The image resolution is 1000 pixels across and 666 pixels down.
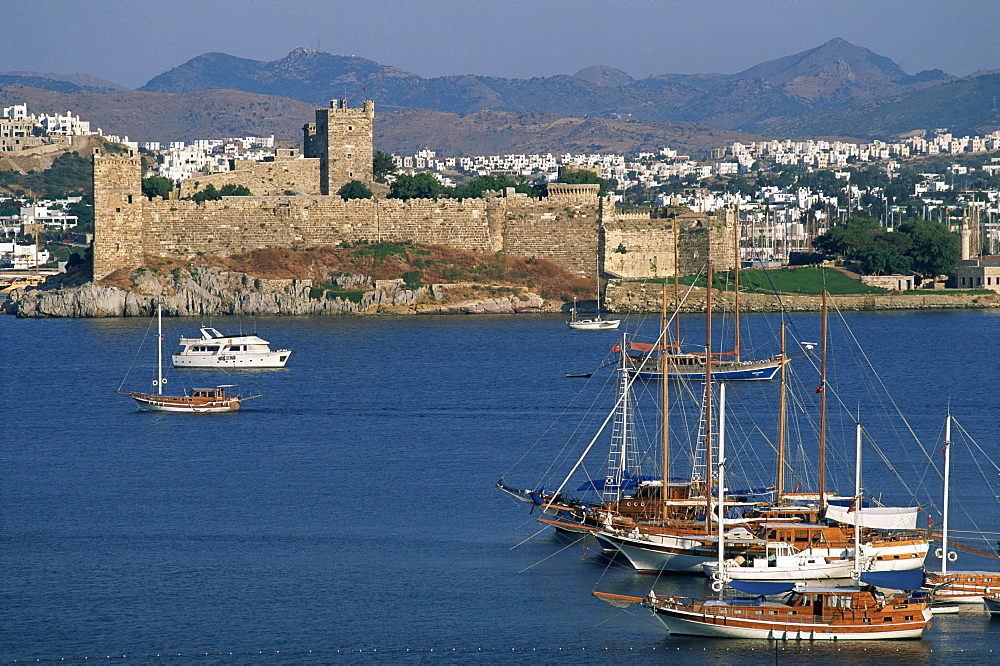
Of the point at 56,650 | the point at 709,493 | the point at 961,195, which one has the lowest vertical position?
the point at 56,650

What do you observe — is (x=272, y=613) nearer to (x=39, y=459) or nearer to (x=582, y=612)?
(x=582, y=612)

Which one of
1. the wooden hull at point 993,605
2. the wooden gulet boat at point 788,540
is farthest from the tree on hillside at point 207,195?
the wooden hull at point 993,605

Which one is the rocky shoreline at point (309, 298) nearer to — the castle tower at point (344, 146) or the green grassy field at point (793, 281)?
the green grassy field at point (793, 281)

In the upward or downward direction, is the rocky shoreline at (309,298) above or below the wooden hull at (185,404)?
above

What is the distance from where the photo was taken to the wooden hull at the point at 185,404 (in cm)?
3878

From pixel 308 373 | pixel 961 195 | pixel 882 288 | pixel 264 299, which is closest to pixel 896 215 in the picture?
pixel 961 195

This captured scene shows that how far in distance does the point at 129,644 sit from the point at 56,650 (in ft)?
2.79

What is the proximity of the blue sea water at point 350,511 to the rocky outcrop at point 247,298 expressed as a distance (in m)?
11.2

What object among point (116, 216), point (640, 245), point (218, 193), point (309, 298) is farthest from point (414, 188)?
point (116, 216)

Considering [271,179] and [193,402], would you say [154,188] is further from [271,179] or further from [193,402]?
[193,402]

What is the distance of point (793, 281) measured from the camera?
67.3 metres

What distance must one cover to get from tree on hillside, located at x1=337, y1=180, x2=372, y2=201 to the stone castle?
1.45ft

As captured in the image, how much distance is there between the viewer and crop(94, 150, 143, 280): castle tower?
206 feet

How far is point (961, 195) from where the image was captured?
141 metres
